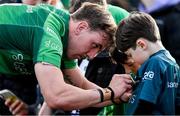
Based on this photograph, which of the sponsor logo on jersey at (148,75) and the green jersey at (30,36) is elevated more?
the green jersey at (30,36)

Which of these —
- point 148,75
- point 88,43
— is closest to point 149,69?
point 148,75

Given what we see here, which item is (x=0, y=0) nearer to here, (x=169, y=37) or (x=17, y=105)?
(x=17, y=105)

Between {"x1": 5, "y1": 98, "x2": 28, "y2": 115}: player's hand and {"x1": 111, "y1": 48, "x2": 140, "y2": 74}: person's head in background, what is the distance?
2.87 ft

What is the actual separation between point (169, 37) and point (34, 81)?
1.22 meters

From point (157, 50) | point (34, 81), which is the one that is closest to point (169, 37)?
point (157, 50)

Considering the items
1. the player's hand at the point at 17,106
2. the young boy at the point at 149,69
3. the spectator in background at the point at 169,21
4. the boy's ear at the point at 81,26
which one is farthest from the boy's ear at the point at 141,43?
the player's hand at the point at 17,106

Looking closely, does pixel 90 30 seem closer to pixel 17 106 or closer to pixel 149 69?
pixel 149 69

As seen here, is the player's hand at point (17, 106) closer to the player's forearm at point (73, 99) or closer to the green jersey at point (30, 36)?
the green jersey at point (30, 36)

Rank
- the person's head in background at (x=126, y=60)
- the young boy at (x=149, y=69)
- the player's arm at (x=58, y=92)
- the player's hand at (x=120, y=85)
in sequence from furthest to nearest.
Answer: the person's head in background at (x=126, y=60)
the player's hand at (x=120, y=85)
the young boy at (x=149, y=69)
the player's arm at (x=58, y=92)

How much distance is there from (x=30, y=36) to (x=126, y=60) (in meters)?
0.73

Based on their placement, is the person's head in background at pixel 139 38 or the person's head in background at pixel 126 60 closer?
the person's head in background at pixel 139 38

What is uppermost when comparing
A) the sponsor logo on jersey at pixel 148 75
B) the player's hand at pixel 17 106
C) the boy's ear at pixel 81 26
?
the boy's ear at pixel 81 26

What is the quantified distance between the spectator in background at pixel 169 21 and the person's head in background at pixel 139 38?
2.57 ft

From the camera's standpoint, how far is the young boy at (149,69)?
3186mm
